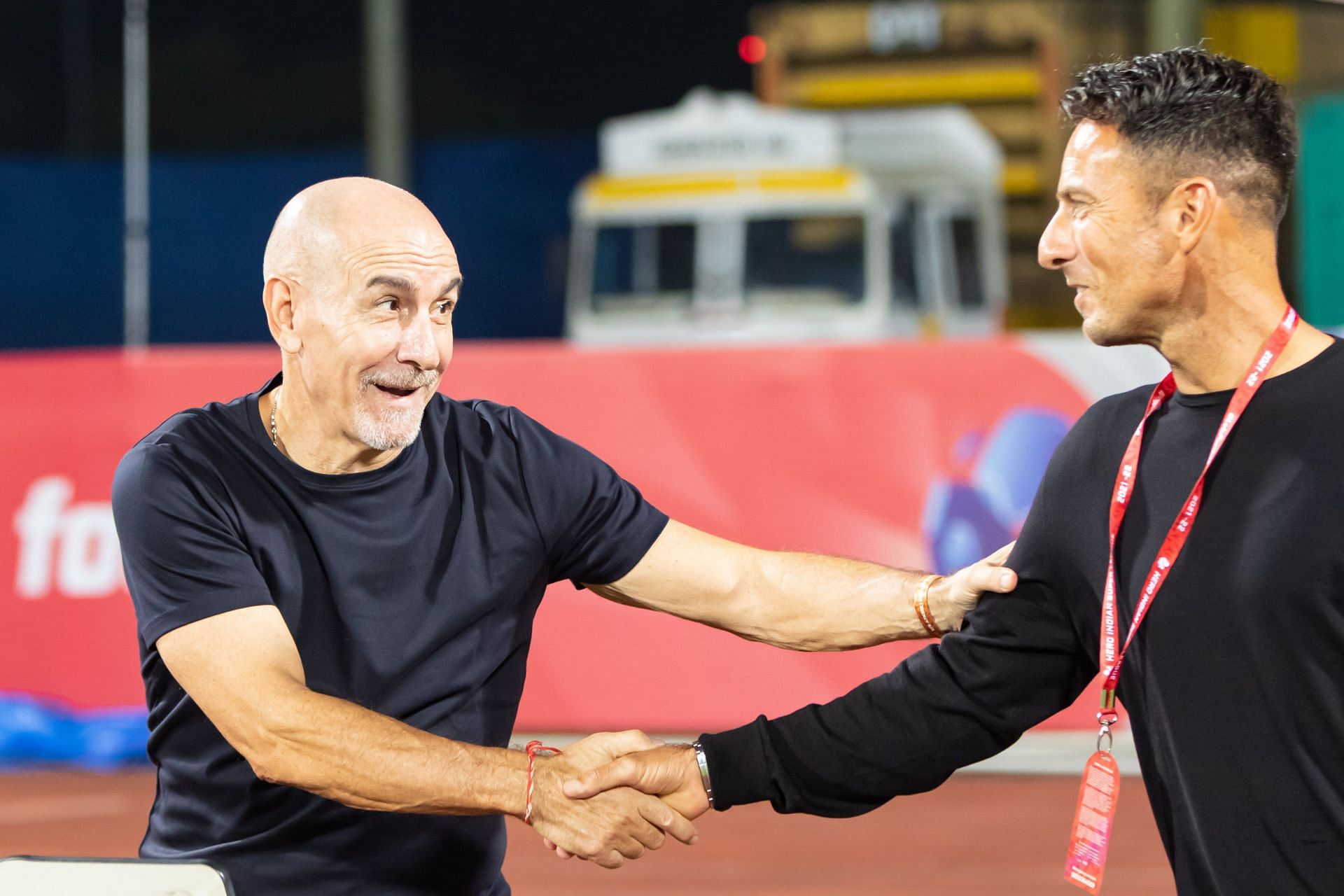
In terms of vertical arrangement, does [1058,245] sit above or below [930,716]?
above

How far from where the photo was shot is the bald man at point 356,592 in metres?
2.92

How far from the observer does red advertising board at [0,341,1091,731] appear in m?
6.64

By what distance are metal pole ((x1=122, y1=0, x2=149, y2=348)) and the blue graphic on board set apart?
8.77m

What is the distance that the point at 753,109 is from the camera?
1320 centimetres

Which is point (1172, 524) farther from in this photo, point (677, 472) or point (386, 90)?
point (386, 90)

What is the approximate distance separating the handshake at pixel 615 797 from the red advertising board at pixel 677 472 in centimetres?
325

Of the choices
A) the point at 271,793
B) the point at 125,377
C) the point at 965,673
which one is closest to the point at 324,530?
the point at 271,793

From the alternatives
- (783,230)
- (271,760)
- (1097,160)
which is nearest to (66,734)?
(271,760)

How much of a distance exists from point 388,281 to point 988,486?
3.94 m

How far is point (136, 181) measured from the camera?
16312 millimetres

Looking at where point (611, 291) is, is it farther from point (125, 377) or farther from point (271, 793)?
point (271, 793)

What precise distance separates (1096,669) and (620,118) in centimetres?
2855

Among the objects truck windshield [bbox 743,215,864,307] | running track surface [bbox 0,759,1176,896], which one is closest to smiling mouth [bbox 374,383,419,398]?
running track surface [bbox 0,759,1176,896]

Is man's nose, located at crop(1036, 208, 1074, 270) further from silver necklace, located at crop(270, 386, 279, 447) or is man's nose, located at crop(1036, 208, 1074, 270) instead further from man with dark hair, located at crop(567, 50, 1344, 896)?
silver necklace, located at crop(270, 386, 279, 447)
